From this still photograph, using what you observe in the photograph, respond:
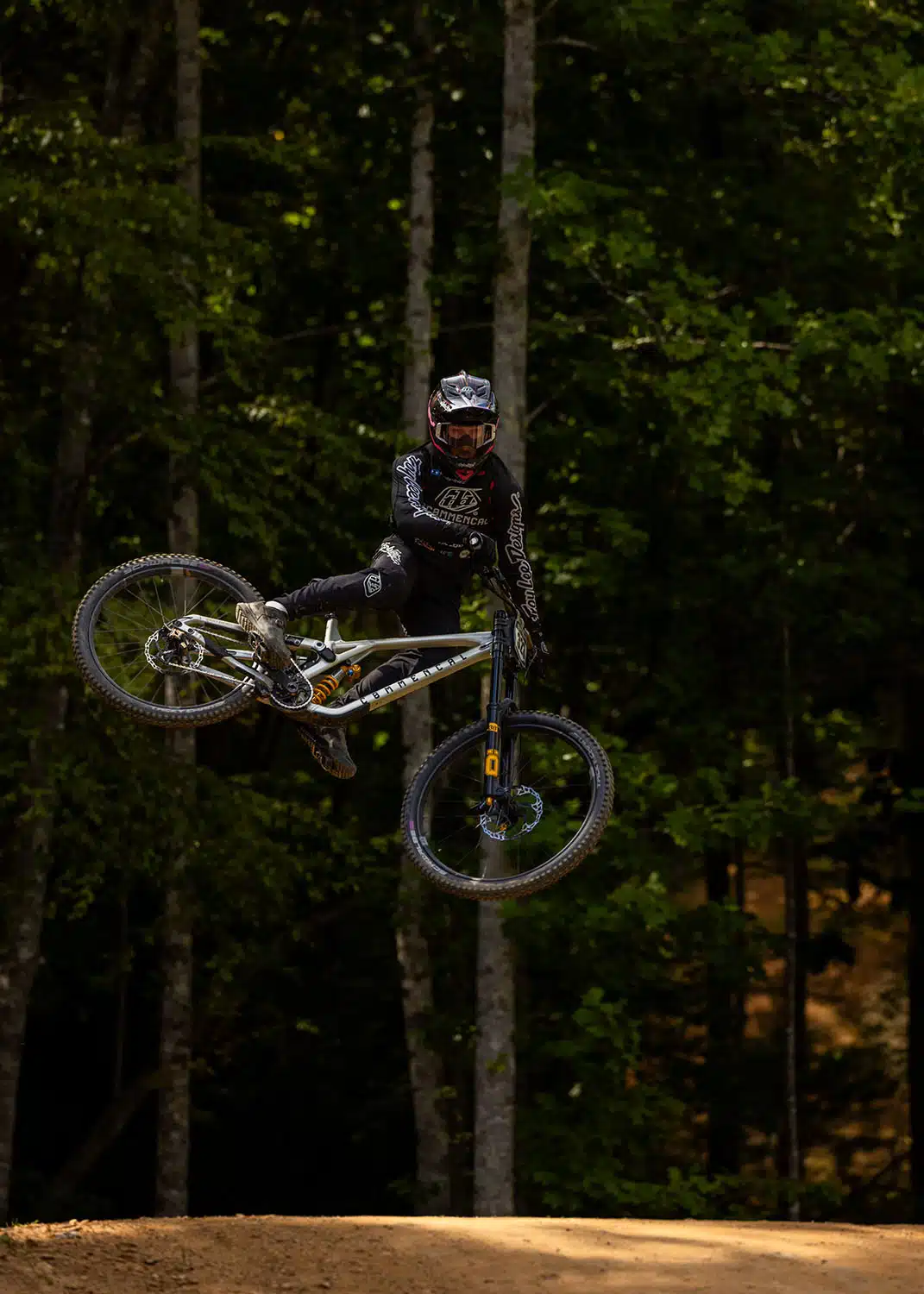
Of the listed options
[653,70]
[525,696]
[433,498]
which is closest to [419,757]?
[525,696]

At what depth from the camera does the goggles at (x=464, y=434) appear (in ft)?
31.7

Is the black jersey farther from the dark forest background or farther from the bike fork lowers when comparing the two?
the dark forest background

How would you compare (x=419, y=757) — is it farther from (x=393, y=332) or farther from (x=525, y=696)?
(x=393, y=332)

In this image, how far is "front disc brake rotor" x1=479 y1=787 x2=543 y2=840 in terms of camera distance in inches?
379

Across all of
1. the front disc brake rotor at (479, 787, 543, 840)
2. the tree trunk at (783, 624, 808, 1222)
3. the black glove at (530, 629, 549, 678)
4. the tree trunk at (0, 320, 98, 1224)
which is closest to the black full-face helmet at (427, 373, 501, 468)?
the black glove at (530, 629, 549, 678)

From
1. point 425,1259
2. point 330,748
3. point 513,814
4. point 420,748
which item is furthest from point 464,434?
point 420,748

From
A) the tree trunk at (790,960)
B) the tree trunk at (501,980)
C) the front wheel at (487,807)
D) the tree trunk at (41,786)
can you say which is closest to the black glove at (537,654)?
the front wheel at (487,807)

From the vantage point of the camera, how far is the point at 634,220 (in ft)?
63.4

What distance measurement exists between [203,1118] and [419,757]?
5.55 m

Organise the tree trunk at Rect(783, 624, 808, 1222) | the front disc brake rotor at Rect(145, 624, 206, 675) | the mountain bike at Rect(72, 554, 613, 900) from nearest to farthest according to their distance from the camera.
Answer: the mountain bike at Rect(72, 554, 613, 900) → the front disc brake rotor at Rect(145, 624, 206, 675) → the tree trunk at Rect(783, 624, 808, 1222)

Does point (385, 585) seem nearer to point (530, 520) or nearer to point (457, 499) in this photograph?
point (457, 499)

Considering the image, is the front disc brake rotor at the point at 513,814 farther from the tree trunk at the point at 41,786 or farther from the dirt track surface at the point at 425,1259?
the tree trunk at the point at 41,786

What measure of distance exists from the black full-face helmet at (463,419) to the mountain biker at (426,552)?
0.01 metres

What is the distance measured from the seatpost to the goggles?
31.4 inches
